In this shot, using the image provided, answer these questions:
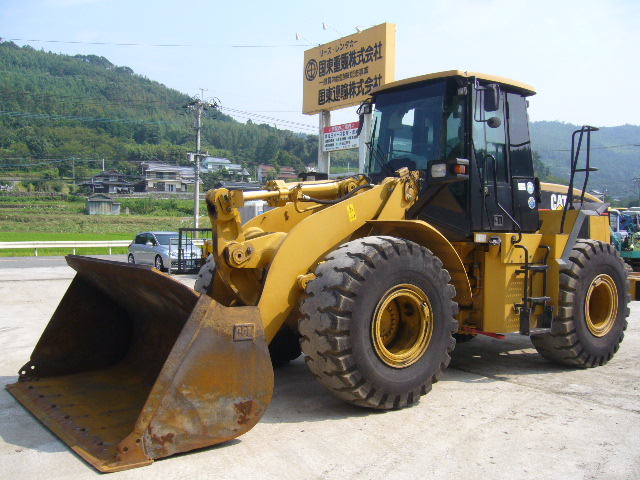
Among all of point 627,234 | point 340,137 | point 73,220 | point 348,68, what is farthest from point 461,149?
point 73,220

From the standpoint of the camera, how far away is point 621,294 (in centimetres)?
712

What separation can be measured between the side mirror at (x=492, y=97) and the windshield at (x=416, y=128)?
31cm

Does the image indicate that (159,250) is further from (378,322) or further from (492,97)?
(378,322)

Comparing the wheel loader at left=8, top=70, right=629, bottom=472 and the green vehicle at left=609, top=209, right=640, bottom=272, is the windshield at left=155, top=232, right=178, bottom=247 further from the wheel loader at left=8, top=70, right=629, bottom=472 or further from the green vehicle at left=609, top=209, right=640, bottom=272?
the wheel loader at left=8, top=70, right=629, bottom=472

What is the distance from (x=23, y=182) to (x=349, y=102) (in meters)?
77.8

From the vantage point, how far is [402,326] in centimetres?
546

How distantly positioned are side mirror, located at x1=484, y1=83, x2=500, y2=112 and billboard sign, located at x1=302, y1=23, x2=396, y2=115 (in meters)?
10.8

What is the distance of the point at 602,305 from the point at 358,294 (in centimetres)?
387

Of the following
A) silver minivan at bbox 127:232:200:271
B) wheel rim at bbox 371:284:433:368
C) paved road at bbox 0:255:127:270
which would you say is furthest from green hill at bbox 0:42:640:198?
wheel rim at bbox 371:284:433:368

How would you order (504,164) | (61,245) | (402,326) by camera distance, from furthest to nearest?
(61,245), (504,164), (402,326)

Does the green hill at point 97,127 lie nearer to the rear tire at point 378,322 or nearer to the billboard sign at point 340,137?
the billboard sign at point 340,137

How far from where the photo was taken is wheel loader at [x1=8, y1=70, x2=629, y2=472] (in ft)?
13.6

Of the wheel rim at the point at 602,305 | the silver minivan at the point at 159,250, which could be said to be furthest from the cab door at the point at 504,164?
the silver minivan at the point at 159,250

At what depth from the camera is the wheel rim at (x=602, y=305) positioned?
22.6ft
